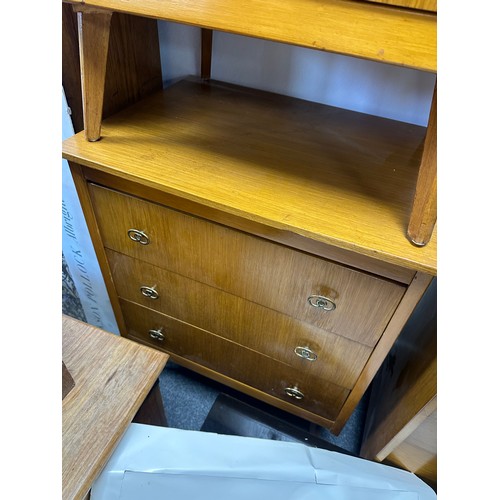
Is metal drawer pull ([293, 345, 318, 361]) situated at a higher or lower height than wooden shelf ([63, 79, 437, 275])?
lower

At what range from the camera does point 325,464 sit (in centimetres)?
67

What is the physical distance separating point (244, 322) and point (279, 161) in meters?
0.36

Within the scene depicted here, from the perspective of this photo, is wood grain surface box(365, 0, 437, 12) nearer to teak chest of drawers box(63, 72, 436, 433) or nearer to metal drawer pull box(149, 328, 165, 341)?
teak chest of drawers box(63, 72, 436, 433)

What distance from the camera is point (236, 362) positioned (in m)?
0.96

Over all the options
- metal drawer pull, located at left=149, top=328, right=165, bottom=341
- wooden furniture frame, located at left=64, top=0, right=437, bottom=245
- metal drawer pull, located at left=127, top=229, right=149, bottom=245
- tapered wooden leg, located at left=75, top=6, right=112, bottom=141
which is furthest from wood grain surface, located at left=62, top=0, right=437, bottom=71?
metal drawer pull, located at left=149, top=328, right=165, bottom=341

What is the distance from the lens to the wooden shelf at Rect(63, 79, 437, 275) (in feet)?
1.86

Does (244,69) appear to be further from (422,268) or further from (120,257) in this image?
(422,268)

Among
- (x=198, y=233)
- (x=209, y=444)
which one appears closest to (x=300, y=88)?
(x=198, y=233)

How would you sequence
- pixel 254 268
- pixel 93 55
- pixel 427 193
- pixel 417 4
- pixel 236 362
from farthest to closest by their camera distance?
pixel 236 362
pixel 254 268
pixel 93 55
pixel 427 193
pixel 417 4

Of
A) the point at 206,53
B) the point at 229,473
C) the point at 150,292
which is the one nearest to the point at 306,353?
the point at 229,473

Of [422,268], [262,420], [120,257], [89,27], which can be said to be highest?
[89,27]

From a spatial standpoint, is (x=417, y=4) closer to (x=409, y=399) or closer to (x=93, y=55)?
(x=93, y=55)

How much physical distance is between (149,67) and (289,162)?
0.43m

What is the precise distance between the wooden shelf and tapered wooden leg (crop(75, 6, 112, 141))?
0.21 feet
